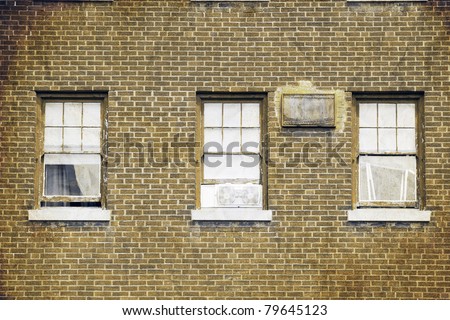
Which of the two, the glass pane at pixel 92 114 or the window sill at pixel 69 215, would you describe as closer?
the window sill at pixel 69 215

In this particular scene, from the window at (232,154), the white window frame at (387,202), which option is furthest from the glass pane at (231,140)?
the white window frame at (387,202)

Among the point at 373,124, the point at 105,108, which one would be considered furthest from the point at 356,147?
the point at 105,108

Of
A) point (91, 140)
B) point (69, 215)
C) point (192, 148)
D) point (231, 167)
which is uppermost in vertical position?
point (91, 140)

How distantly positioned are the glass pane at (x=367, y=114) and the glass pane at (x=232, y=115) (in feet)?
5.74

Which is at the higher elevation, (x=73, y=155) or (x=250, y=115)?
(x=250, y=115)

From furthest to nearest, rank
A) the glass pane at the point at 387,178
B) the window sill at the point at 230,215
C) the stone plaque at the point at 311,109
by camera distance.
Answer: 1. the glass pane at the point at 387,178
2. the stone plaque at the point at 311,109
3. the window sill at the point at 230,215

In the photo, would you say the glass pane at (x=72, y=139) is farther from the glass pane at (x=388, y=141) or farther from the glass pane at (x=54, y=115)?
the glass pane at (x=388, y=141)

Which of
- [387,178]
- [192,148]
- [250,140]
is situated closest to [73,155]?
[192,148]

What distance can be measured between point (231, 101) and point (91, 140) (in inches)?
81.7

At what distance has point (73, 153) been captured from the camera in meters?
11.0

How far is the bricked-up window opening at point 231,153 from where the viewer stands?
36.0ft

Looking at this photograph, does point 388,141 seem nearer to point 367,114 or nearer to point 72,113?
point 367,114

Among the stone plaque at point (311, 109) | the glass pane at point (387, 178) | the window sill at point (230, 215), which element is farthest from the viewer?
the glass pane at point (387, 178)

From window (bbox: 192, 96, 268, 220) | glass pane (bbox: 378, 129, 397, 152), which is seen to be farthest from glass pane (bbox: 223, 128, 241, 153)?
glass pane (bbox: 378, 129, 397, 152)
